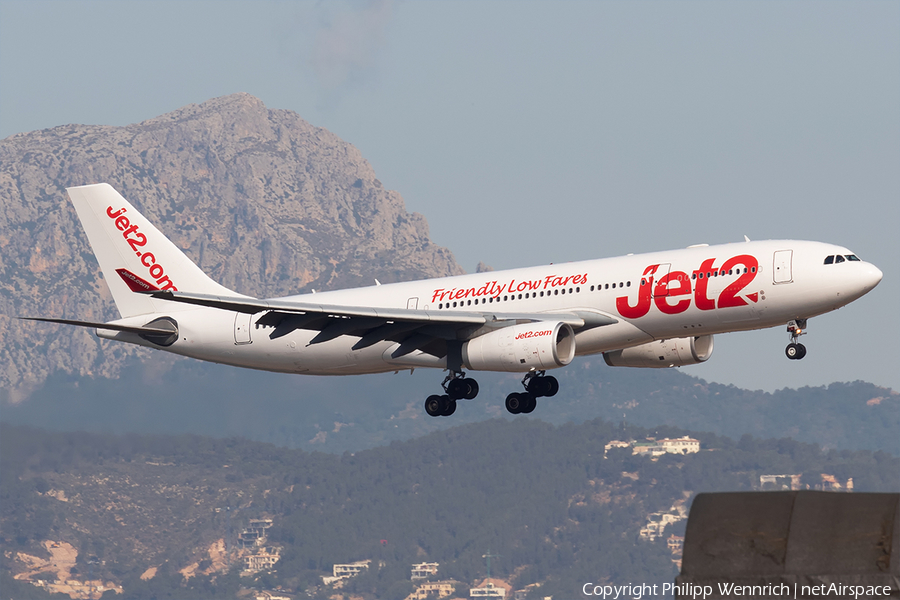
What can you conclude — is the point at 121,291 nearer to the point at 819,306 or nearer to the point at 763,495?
the point at 819,306

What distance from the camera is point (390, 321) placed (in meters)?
47.1

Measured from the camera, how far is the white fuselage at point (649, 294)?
44.2m

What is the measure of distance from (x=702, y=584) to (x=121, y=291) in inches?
1744

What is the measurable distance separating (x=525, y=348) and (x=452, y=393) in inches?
229

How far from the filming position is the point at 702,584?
52.5 feet

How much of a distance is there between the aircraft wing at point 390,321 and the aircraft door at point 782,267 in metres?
5.56

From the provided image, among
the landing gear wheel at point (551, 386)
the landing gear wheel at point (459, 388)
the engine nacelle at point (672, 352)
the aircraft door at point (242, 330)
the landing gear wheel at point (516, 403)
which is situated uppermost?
the aircraft door at point (242, 330)

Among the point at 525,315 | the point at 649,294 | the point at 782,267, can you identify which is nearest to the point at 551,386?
the point at 525,315

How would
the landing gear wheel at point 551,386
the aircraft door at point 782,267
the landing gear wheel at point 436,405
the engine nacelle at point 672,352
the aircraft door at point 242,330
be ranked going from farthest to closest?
the aircraft door at point 242,330 < the engine nacelle at point 672,352 < the landing gear wheel at point 551,386 < the landing gear wheel at point 436,405 < the aircraft door at point 782,267

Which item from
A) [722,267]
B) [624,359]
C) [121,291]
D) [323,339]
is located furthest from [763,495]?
[121,291]

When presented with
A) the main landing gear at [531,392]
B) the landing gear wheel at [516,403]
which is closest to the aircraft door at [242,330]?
the main landing gear at [531,392]

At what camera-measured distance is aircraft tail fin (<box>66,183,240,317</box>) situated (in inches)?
2226

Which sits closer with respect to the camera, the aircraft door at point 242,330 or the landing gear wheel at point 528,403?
the landing gear wheel at point 528,403

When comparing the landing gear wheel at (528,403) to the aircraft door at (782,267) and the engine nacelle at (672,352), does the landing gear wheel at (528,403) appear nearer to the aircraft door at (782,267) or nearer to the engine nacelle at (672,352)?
the engine nacelle at (672,352)
